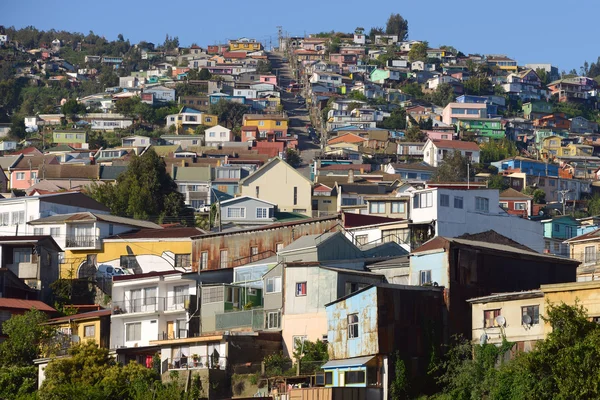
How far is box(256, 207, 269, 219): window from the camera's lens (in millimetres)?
71969

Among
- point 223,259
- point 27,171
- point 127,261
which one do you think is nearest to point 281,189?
point 127,261

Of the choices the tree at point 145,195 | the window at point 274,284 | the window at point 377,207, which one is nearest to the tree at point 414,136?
the tree at point 145,195

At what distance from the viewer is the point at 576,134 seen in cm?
13488

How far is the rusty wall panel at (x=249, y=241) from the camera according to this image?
51.5m

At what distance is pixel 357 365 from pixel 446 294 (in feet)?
12.1

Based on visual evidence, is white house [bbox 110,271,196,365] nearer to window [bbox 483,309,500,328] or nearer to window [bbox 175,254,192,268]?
window [bbox 175,254,192,268]

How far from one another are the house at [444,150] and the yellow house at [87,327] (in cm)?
6358

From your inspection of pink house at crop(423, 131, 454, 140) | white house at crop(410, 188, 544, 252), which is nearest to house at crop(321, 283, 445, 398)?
white house at crop(410, 188, 544, 252)

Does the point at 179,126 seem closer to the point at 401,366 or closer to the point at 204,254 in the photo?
the point at 204,254

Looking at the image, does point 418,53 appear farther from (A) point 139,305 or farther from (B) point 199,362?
(B) point 199,362

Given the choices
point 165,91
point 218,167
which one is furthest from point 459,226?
point 165,91

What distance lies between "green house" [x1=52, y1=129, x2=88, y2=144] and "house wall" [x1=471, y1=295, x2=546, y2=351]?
90.8 meters

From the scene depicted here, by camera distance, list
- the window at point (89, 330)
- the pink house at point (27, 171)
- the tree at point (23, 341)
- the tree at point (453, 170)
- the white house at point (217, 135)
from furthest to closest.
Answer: the white house at point (217, 135), the pink house at point (27, 171), the tree at point (453, 170), the window at point (89, 330), the tree at point (23, 341)

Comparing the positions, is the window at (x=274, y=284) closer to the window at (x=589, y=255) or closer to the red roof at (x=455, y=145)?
the window at (x=589, y=255)
